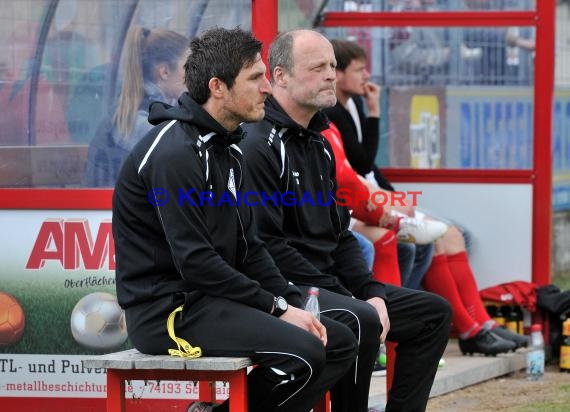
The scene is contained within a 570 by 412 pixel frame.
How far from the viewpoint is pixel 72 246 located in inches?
215

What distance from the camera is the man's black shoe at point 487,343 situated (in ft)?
24.2

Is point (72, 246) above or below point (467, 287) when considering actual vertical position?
above

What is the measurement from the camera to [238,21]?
5613 mm

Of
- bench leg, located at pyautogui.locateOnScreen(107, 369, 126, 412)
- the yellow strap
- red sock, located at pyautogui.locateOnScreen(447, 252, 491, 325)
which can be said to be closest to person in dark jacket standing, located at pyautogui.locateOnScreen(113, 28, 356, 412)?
the yellow strap

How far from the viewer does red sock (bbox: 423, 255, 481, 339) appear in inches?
291

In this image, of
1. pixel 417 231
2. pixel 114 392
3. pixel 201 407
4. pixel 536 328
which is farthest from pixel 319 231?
pixel 536 328

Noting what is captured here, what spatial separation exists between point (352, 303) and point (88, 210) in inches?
50.7

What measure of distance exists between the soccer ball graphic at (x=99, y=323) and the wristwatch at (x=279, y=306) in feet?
4.32

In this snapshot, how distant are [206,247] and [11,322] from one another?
1661 millimetres

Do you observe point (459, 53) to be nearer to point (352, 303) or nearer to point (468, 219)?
point (468, 219)

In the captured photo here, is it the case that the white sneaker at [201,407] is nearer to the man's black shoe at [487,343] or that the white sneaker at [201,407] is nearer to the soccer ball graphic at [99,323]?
the soccer ball graphic at [99,323]

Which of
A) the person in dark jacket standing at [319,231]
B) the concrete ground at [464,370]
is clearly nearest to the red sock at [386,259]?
the concrete ground at [464,370]

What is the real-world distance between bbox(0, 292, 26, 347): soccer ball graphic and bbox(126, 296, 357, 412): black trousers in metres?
1.30

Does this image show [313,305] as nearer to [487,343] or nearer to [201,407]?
[201,407]
